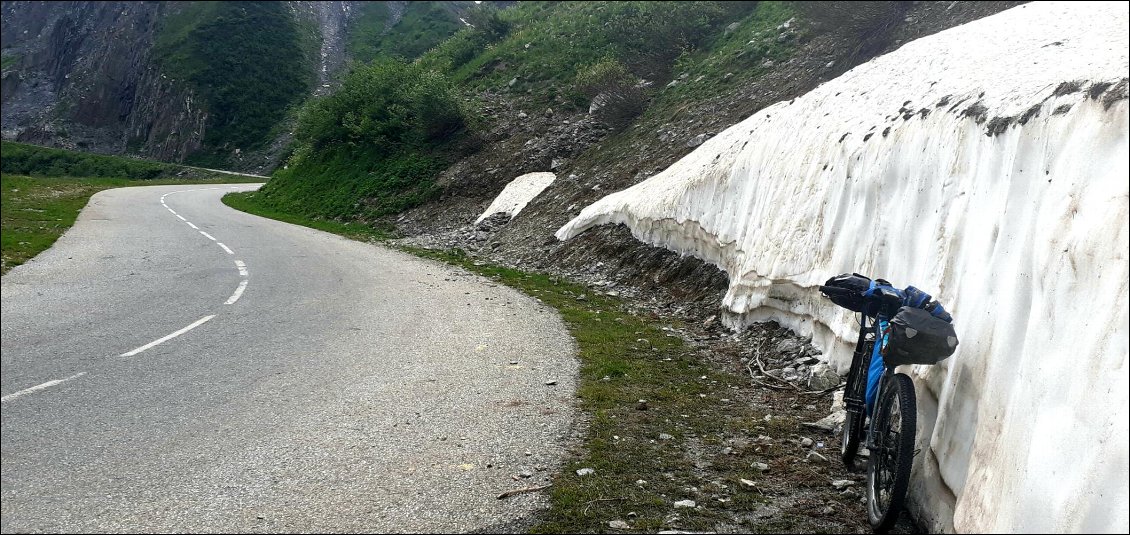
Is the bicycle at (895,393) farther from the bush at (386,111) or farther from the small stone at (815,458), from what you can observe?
the bush at (386,111)

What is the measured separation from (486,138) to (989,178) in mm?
25380

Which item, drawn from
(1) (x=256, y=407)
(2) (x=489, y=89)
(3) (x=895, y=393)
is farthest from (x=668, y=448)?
(2) (x=489, y=89)

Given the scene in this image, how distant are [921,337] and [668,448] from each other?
256 cm

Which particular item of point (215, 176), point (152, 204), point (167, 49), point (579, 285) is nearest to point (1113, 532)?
point (167, 49)

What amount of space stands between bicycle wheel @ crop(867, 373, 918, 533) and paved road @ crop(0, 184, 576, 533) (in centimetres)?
230

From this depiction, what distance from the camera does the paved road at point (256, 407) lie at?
4.39 meters

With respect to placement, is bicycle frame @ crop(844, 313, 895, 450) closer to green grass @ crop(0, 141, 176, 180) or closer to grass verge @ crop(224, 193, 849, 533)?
grass verge @ crop(224, 193, 849, 533)

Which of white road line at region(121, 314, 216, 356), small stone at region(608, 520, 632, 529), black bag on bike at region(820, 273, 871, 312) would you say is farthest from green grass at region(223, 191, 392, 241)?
small stone at region(608, 520, 632, 529)

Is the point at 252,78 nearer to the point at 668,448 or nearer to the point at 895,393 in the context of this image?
the point at 668,448

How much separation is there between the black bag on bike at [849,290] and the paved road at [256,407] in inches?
107

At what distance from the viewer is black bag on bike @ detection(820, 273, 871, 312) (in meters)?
5.67

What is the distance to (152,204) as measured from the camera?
28109 mm

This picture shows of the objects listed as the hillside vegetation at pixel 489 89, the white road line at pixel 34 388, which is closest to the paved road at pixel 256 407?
the white road line at pixel 34 388

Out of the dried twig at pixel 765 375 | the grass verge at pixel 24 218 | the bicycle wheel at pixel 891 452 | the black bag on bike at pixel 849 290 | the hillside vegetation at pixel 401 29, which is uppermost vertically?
the hillside vegetation at pixel 401 29
